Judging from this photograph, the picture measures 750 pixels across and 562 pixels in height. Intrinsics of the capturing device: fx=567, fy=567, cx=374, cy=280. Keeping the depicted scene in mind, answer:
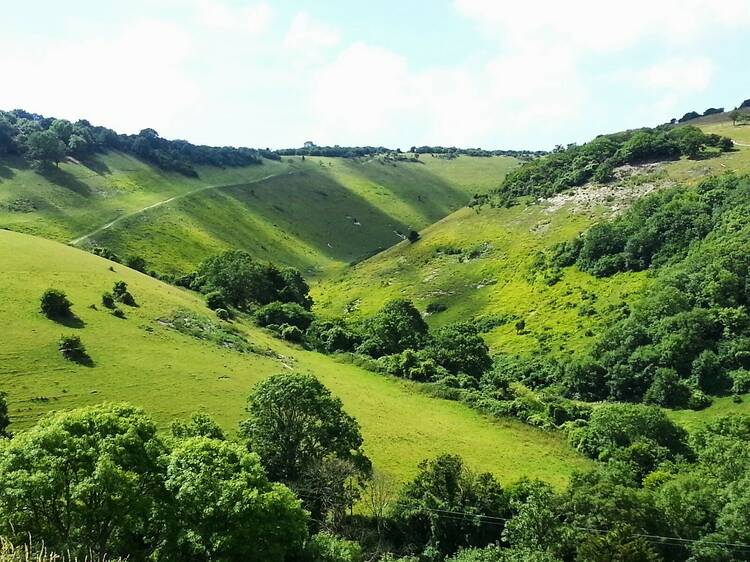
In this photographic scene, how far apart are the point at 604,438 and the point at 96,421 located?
142 feet

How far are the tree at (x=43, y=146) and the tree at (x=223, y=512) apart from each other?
148021mm

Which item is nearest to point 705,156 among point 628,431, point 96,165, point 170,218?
point 628,431

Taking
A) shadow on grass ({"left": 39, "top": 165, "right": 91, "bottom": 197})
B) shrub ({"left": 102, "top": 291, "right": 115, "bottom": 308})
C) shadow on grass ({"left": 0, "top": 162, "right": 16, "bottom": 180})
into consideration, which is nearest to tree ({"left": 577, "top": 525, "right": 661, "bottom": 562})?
shrub ({"left": 102, "top": 291, "right": 115, "bottom": 308})

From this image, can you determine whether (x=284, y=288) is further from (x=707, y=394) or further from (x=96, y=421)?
(x=96, y=421)

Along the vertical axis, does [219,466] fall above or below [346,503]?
above

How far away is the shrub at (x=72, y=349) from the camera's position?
5034 cm

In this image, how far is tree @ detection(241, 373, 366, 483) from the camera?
35719 millimetres

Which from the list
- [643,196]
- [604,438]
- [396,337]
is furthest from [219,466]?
[643,196]

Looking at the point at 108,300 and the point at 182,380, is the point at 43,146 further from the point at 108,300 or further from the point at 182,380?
the point at 182,380

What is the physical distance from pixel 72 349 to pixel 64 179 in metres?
112

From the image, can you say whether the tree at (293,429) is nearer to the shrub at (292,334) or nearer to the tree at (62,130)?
the shrub at (292,334)

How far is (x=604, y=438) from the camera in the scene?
51.5m

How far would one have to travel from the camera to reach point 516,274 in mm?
116812

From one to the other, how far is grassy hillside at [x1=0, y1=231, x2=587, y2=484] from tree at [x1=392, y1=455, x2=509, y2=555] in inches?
308
